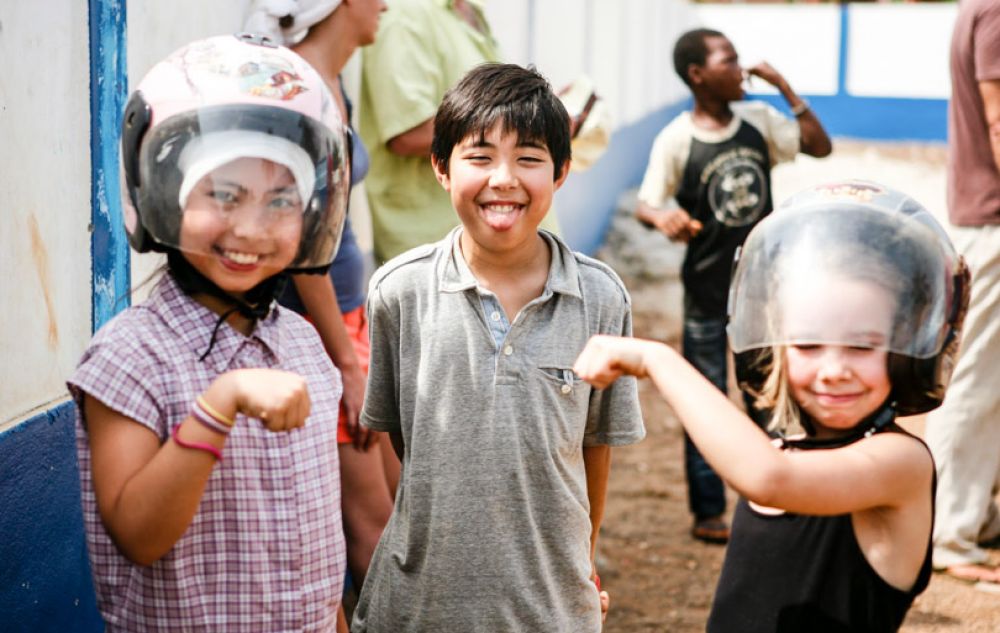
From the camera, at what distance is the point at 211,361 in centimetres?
220

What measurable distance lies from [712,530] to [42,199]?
130 inches

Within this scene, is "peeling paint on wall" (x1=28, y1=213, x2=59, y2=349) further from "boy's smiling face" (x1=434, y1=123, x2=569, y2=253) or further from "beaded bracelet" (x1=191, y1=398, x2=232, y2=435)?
"beaded bracelet" (x1=191, y1=398, x2=232, y2=435)

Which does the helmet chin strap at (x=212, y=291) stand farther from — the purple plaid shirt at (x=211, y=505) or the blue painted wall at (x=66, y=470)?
the blue painted wall at (x=66, y=470)

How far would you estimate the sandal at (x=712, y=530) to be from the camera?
536 centimetres

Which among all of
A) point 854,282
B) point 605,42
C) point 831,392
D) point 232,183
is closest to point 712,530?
point 831,392

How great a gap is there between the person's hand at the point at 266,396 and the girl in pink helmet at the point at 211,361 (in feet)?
0.06

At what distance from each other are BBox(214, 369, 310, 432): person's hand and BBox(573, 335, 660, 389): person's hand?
45 cm

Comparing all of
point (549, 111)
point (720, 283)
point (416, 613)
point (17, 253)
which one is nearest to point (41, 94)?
point (17, 253)

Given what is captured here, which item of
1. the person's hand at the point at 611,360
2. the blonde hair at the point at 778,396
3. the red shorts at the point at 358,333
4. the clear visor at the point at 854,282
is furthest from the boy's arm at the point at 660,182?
the person's hand at the point at 611,360

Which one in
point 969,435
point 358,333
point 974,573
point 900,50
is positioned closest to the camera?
point 358,333

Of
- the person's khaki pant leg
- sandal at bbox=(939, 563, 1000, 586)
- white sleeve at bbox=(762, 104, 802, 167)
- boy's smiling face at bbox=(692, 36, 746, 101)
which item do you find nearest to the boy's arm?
boy's smiling face at bbox=(692, 36, 746, 101)

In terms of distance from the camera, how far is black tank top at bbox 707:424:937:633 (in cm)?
226

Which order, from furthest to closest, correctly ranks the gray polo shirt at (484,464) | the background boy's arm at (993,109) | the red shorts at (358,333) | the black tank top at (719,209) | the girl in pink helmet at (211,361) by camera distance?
1. the black tank top at (719,209)
2. the background boy's arm at (993,109)
3. the red shorts at (358,333)
4. the gray polo shirt at (484,464)
5. the girl in pink helmet at (211,361)

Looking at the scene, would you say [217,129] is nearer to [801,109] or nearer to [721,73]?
[721,73]
